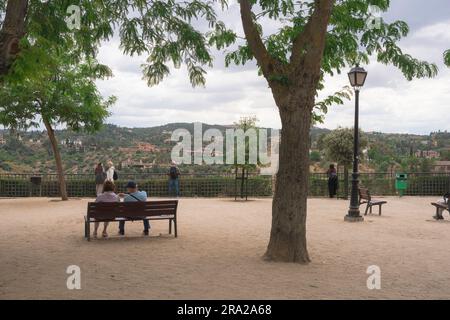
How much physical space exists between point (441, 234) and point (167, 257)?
693 centimetres

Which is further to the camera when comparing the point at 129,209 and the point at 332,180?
the point at 332,180

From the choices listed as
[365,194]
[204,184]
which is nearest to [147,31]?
[365,194]

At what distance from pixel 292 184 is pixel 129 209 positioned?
12.8 feet

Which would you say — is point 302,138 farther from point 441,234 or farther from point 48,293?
point 441,234

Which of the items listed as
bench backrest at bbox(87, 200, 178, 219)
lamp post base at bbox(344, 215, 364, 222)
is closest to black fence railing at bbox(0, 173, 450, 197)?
lamp post base at bbox(344, 215, 364, 222)

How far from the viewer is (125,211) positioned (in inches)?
417

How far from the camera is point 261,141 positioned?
21875 mm

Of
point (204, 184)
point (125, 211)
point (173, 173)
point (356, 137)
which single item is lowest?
point (125, 211)

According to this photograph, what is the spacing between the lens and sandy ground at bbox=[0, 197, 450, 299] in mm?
6414

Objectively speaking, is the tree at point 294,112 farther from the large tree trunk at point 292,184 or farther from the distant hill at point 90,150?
the distant hill at point 90,150

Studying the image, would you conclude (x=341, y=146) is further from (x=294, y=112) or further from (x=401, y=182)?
(x=294, y=112)
